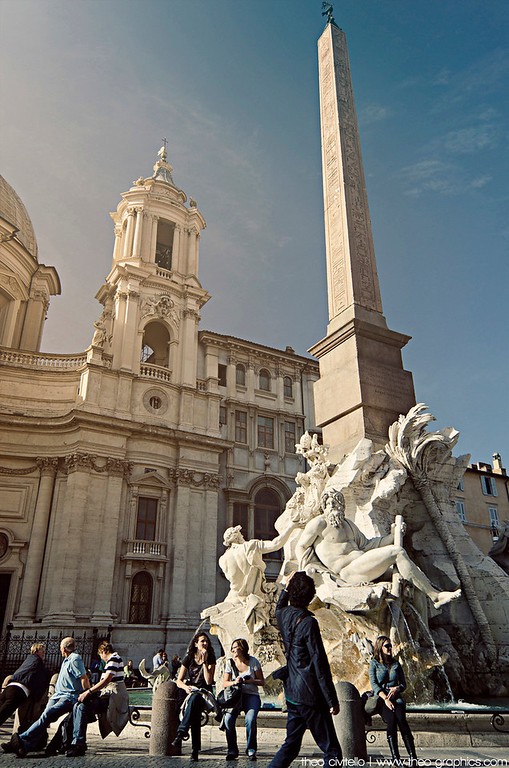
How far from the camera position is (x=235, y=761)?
4965 millimetres

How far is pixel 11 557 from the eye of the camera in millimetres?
24391

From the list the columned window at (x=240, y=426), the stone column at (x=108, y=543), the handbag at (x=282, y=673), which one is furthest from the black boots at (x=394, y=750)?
the columned window at (x=240, y=426)

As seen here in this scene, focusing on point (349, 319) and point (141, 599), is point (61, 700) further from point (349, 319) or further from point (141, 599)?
point (141, 599)

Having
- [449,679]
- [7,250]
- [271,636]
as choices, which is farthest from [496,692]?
[7,250]

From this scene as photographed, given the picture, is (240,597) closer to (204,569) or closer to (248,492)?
(204,569)

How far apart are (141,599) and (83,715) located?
2109 centimetres

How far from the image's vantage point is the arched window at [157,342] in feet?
107

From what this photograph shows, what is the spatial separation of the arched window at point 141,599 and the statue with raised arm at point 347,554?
19.0 m

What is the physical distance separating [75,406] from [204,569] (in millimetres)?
9686

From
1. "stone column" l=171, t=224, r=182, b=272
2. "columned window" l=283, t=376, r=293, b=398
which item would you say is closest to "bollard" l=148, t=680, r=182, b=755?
"columned window" l=283, t=376, r=293, b=398

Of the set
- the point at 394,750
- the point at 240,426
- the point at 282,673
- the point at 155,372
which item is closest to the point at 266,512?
the point at 240,426

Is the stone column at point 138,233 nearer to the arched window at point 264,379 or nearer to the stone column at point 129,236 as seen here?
the stone column at point 129,236

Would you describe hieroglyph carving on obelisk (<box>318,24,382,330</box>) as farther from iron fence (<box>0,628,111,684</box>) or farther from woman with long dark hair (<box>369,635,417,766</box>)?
iron fence (<box>0,628,111,684</box>)

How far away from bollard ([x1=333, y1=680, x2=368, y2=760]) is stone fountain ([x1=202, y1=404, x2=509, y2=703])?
247cm
